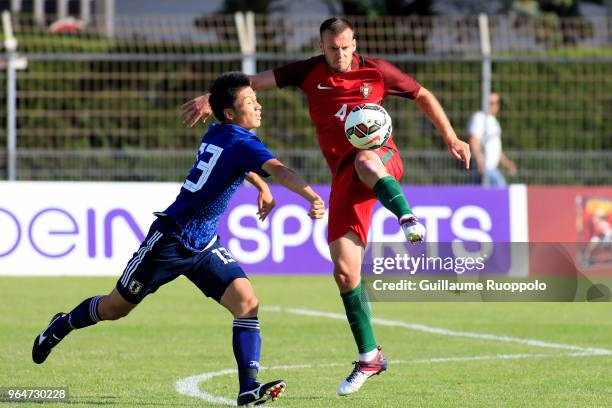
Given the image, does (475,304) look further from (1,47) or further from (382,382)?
(1,47)

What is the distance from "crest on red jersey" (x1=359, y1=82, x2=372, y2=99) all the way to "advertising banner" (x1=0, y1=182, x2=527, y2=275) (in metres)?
7.80

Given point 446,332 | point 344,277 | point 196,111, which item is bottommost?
point 446,332

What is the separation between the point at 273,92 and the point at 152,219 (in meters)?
5.19

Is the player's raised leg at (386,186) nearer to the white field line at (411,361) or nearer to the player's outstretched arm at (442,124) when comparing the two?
the player's outstretched arm at (442,124)

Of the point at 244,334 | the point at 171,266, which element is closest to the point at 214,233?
the point at 171,266

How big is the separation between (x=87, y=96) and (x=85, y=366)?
1005 cm

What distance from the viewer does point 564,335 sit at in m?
11.3

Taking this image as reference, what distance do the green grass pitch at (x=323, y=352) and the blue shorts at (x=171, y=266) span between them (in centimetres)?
67

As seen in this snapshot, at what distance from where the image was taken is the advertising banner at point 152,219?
16.3 metres

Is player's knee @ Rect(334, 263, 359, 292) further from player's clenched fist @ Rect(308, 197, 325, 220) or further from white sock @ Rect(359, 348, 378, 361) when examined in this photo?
player's clenched fist @ Rect(308, 197, 325, 220)

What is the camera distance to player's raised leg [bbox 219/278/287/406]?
7227 millimetres

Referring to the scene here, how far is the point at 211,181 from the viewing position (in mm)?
7387

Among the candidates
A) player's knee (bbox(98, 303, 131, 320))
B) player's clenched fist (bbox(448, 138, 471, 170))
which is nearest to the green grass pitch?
player's knee (bbox(98, 303, 131, 320))

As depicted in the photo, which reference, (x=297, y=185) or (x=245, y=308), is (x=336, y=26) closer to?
(x=297, y=185)
